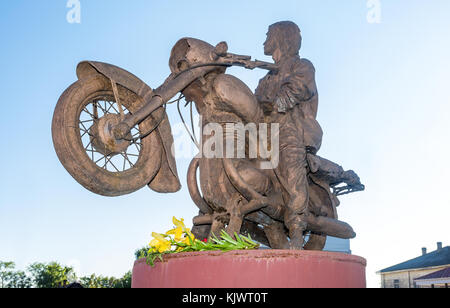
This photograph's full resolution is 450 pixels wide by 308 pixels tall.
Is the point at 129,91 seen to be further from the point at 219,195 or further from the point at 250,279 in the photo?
the point at 250,279

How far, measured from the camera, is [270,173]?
5.64 meters

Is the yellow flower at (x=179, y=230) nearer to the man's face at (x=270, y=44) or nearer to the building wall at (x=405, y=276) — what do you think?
the man's face at (x=270, y=44)

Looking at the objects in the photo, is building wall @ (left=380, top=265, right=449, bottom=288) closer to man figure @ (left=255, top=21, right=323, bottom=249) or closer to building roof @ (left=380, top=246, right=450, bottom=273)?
building roof @ (left=380, top=246, right=450, bottom=273)

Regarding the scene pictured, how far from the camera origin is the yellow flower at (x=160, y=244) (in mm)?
4703

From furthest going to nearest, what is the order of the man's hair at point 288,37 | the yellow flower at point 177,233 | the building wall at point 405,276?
the building wall at point 405,276, the man's hair at point 288,37, the yellow flower at point 177,233

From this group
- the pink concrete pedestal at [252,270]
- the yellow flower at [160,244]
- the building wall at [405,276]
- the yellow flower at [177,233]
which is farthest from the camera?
the building wall at [405,276]

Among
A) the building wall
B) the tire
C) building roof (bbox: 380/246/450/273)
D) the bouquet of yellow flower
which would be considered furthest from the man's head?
building roof (bbox: 380/246/450/273)

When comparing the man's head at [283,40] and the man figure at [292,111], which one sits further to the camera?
the man's head at [283,40]

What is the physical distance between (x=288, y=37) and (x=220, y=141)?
1.77 metres

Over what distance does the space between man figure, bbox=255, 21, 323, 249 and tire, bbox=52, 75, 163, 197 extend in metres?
1.46

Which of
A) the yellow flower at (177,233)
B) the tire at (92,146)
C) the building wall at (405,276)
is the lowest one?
the yellow flower at (177,233)

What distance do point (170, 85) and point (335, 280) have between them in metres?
2.64

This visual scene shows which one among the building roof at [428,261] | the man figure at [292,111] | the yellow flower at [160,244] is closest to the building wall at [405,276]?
the building roof at [428,261]
